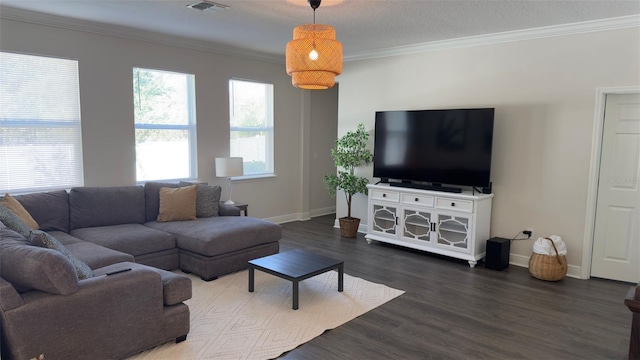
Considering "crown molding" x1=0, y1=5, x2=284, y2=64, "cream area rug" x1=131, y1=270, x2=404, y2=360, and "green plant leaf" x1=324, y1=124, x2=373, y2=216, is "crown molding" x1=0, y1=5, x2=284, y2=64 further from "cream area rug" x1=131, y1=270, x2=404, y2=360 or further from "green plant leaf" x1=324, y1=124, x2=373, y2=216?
"cream area rug" x1=131, y1=270, x2=404, y2=360

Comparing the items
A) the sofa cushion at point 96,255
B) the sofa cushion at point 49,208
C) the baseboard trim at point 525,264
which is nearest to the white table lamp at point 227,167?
A: the sofa cushion at point 49,208

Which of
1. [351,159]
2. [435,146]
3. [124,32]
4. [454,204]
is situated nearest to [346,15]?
[435,146]

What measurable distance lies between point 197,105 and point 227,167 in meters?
0.95

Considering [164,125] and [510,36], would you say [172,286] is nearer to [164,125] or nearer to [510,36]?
[164,125]

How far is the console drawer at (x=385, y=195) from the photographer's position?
531 centimetres

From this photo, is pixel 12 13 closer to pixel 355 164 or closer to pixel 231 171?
pixel 231 171

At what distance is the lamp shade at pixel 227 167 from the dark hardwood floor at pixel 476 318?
1973mm

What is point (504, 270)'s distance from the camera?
4.60 meters

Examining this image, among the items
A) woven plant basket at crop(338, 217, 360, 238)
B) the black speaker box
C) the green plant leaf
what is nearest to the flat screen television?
the green plant leaf

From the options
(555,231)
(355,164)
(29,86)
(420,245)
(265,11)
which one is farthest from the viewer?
(355,164)

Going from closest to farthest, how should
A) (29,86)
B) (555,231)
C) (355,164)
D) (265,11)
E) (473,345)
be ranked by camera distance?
(473,345) → (265,11) → (29,86) → (555,231) → (355,164)

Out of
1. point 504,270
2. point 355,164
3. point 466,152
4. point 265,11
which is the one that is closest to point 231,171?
point 355,164

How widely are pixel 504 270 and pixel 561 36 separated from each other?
2588mm

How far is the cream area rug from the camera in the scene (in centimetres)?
281
